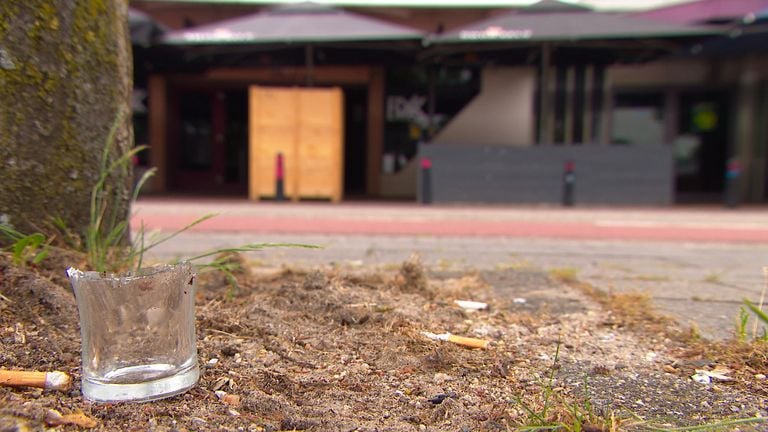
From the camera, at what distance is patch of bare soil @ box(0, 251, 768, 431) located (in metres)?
1.49

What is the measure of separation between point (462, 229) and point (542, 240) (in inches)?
42.6

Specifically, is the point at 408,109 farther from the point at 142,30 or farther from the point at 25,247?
the point at 25,247

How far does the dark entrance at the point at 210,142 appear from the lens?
15039 millimetres

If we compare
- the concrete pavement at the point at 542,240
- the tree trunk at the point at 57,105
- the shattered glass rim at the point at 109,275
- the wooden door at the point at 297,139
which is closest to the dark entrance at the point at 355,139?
the wooden door at the point at 297,139

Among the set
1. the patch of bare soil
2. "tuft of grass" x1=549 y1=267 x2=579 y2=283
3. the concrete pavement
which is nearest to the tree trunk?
the patch of bare soil

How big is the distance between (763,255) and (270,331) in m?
4.98

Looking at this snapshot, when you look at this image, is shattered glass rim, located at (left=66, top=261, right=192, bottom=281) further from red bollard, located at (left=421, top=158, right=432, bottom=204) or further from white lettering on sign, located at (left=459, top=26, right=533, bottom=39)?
white lettering on sign, located at (left=459, top=26, right=533, bottom=39)

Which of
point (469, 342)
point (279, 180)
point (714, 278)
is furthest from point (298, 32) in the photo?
point (469, 342)

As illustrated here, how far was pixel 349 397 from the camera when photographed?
1.65 meters

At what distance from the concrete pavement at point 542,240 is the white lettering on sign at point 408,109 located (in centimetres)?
427

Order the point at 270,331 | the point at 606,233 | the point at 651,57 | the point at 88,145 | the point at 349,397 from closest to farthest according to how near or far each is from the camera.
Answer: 1. the point at 349,397
2. the point at 270,331
3. the point at 88,145
4. the point at 606,233
5. the point at 651,57

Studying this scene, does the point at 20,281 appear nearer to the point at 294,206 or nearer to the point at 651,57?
the point at 294,206

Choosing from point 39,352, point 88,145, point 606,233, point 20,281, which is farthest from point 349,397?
point 606,233

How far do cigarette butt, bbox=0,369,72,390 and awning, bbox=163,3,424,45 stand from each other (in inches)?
367
